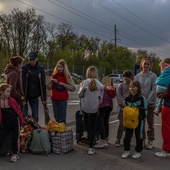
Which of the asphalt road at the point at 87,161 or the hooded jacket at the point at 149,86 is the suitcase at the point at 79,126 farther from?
the hooded jacket at the point at 149,86

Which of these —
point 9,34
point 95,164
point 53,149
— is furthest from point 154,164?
point 9,34

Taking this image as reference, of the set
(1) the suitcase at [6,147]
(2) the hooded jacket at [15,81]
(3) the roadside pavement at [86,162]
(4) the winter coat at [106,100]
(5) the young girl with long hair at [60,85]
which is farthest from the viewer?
(5) the young girl with long hair at [60,85]

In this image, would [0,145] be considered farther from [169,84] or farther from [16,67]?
[169,84]

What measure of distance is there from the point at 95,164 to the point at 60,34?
209 feet

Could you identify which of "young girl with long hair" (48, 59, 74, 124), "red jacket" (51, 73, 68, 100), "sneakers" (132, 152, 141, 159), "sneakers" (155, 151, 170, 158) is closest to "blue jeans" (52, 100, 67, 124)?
"young girl with long hair" (48, 59, 74, 124)

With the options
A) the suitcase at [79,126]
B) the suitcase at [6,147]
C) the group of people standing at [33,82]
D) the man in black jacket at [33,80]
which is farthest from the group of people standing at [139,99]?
the suitcase at [6,147]

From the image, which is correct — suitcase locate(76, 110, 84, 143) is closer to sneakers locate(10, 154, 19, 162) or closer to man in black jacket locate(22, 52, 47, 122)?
man in black jacket locate(22, 52, 47, 122)

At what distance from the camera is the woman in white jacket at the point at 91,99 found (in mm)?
6305

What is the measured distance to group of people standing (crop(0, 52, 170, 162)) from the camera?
585 cm

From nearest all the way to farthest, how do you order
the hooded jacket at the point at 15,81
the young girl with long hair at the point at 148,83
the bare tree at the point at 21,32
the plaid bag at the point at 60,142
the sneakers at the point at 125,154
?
the sneakers at the point at 125,154
the plaid bag at the point at 60,142
the hooded jacket at the point at 15,81
the young girl with long hair at the point at 148,83
the bare tree at the point at 21,32

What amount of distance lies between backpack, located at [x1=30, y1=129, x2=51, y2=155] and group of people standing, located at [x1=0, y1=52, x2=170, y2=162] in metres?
0.49

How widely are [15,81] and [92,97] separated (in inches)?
62.2

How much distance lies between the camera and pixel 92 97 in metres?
6.33

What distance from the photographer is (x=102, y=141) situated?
6.79 metres
